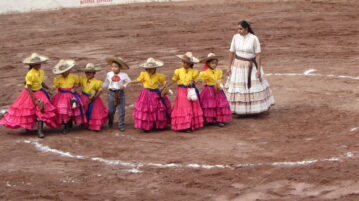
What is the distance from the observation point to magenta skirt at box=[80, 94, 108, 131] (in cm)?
1334

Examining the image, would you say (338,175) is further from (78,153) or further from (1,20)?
(1,20)

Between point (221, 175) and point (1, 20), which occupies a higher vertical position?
point (1, 20)

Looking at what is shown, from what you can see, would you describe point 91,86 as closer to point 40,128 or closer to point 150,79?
point 150,79

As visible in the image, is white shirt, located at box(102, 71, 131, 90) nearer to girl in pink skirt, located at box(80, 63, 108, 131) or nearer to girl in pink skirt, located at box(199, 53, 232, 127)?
girl in pink skirt, located at box(80, 63, 108, 131)

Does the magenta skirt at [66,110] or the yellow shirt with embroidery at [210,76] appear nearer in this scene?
the magenta skirt at [66,110]

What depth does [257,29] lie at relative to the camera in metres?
23.8

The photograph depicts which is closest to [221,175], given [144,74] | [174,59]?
[144,74]

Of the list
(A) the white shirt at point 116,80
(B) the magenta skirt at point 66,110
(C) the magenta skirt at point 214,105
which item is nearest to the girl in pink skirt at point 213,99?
(C) the magenta skirt at point 214,105

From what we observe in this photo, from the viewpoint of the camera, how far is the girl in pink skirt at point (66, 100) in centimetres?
1300

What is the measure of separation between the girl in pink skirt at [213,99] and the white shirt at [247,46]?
2.79ft

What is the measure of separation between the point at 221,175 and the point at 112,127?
3732 millimetres

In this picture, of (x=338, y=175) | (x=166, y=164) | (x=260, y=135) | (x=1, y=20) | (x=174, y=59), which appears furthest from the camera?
(x=1, y=20)

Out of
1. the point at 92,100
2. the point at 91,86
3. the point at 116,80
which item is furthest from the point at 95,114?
the point at 116,80

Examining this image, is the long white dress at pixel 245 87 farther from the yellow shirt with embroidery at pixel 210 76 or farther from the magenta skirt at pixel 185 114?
the magenta skirt at pixel 185 114
